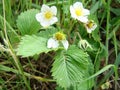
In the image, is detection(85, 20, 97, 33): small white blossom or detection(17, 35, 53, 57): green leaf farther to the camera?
detection(85, 20, 97, 33): small white blossom

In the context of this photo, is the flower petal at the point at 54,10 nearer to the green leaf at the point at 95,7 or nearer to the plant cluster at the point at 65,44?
the plant cluster at the point at 65,44

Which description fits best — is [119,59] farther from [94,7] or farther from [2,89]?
[2,89]

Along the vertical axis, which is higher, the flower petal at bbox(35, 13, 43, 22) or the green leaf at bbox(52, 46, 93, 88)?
the flower petal at bbox(35, 13, 43, 22)

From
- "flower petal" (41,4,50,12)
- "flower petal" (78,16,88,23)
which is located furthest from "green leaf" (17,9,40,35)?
"flower petal" (78,16,88,23)

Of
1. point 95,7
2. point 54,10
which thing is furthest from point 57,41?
point 95,7

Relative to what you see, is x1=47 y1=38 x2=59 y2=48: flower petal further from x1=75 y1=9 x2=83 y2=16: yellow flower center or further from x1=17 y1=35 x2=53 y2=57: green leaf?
x1=75 y1=9 x2=83 y2=16: yellow flower center

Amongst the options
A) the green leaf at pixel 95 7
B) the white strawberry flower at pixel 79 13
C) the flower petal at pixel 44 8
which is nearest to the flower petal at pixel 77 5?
the white strawberry flower at pixel 79 13

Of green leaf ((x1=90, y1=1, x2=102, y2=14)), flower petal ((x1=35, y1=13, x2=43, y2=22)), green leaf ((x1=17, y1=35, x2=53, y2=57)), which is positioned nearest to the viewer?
green leaf ((x1=17, y1=35, x2=53, y2=57))
